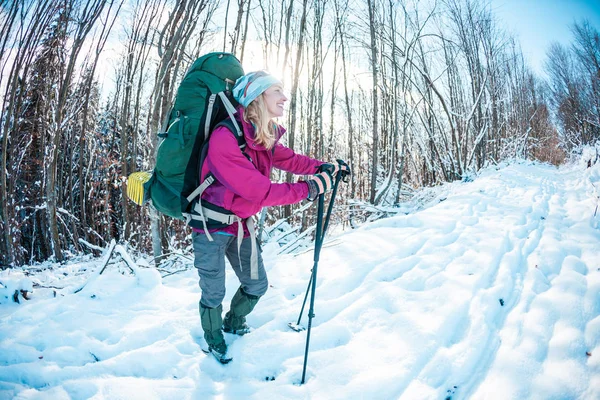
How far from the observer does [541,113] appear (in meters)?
23.1

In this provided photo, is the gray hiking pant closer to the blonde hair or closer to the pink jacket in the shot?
the pink jacket

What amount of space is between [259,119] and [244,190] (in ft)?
1.71

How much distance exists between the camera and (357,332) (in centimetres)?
215

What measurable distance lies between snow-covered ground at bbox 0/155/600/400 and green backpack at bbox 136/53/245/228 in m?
1.02

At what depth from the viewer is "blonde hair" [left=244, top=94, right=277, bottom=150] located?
1.87 meters

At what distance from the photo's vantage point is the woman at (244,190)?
1.70 meters

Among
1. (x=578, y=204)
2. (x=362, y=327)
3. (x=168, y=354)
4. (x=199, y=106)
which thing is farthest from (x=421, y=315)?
(x=578, y=204)

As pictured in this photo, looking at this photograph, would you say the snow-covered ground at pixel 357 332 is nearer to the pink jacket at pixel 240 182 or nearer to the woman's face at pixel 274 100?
the pink jacket at pixel 240 182

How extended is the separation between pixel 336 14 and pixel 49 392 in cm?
843

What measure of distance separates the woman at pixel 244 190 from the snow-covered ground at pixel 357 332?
15.9 inches

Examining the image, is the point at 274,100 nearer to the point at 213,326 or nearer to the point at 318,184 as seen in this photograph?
the point at 318,184

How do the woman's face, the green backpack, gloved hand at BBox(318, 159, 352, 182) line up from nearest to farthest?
the green backpack < the woman's face < gloved hand at BBox(318, 159, 352, 182)

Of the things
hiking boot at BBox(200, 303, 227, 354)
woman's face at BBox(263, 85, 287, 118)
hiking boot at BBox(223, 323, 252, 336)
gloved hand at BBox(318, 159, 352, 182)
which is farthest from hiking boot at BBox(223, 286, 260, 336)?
woman's face at BBox(263, 85, 287, 118)

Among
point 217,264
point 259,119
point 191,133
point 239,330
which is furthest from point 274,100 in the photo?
point 239,330
